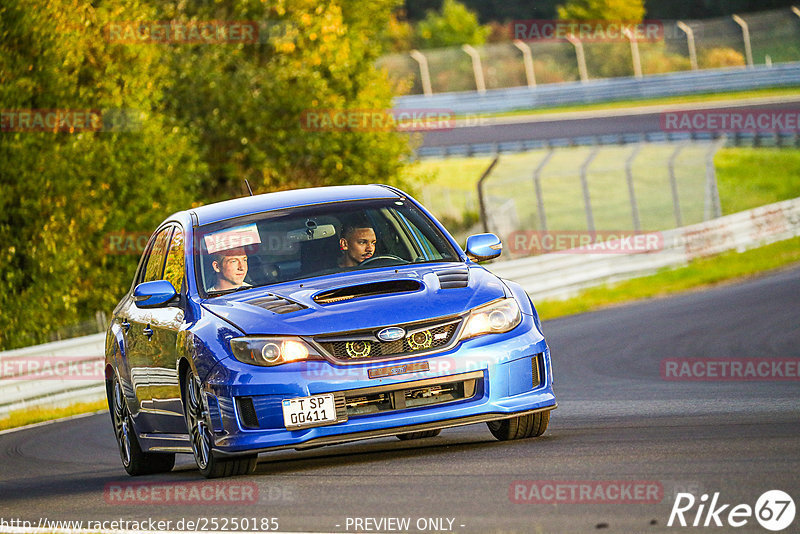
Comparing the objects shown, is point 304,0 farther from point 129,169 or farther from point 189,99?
point 129,169

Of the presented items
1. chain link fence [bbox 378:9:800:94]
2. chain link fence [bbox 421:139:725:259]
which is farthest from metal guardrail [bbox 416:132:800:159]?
chain link fence [bbox 378:9:800:94]

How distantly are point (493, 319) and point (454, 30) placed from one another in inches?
2832

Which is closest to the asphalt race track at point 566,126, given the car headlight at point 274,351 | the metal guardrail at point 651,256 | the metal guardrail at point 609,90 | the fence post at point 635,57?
the metal guardrail at point 609,90

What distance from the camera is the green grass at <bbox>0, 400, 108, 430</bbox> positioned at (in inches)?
601

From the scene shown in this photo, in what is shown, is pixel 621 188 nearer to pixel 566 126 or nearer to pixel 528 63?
pixel 566 126

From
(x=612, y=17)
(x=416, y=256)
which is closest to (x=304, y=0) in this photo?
(x=416, y=256)

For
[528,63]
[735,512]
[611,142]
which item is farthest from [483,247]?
[528,63]

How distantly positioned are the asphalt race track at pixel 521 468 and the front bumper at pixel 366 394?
0.83ft

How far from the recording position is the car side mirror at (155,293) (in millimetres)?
8398

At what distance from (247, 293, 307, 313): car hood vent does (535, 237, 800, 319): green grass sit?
1227 cm

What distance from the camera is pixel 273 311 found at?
768cm

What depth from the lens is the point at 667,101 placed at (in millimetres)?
49031
